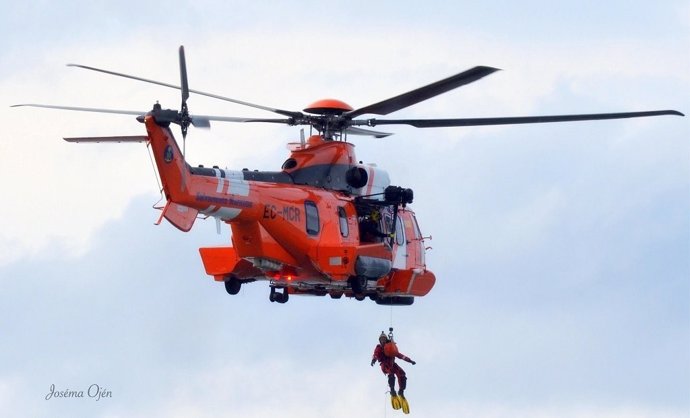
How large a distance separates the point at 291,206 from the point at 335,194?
1677mm

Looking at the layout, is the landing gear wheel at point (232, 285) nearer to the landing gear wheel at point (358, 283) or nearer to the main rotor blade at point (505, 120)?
the landing gear wheel at point (358, 283)

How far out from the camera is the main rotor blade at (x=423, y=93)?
1205 inches

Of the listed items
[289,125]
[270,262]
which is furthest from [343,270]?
[289,125]

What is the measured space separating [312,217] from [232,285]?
88.8 inches

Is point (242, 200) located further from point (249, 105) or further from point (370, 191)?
point (370, 191)

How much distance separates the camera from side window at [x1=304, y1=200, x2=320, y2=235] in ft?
109

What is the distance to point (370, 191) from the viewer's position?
35.4m

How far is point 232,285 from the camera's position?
34281mm

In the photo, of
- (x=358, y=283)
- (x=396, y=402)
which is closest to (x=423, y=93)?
(x=358, y=283)

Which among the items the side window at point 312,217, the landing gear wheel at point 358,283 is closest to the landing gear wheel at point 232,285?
the side window at point 312,217

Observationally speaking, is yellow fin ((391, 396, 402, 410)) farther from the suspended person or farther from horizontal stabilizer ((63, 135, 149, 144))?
horizontal stabilizer ((63, 135, 149, 144))

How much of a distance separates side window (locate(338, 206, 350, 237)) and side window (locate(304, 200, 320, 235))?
593 millimetres

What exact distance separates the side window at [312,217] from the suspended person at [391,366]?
357cm

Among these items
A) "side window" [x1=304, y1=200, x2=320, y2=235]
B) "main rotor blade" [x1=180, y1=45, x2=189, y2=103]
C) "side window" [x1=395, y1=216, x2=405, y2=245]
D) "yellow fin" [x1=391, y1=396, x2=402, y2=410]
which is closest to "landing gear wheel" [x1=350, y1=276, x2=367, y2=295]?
"side window" [x1=304, y1=200, x2=320, y2=235]
